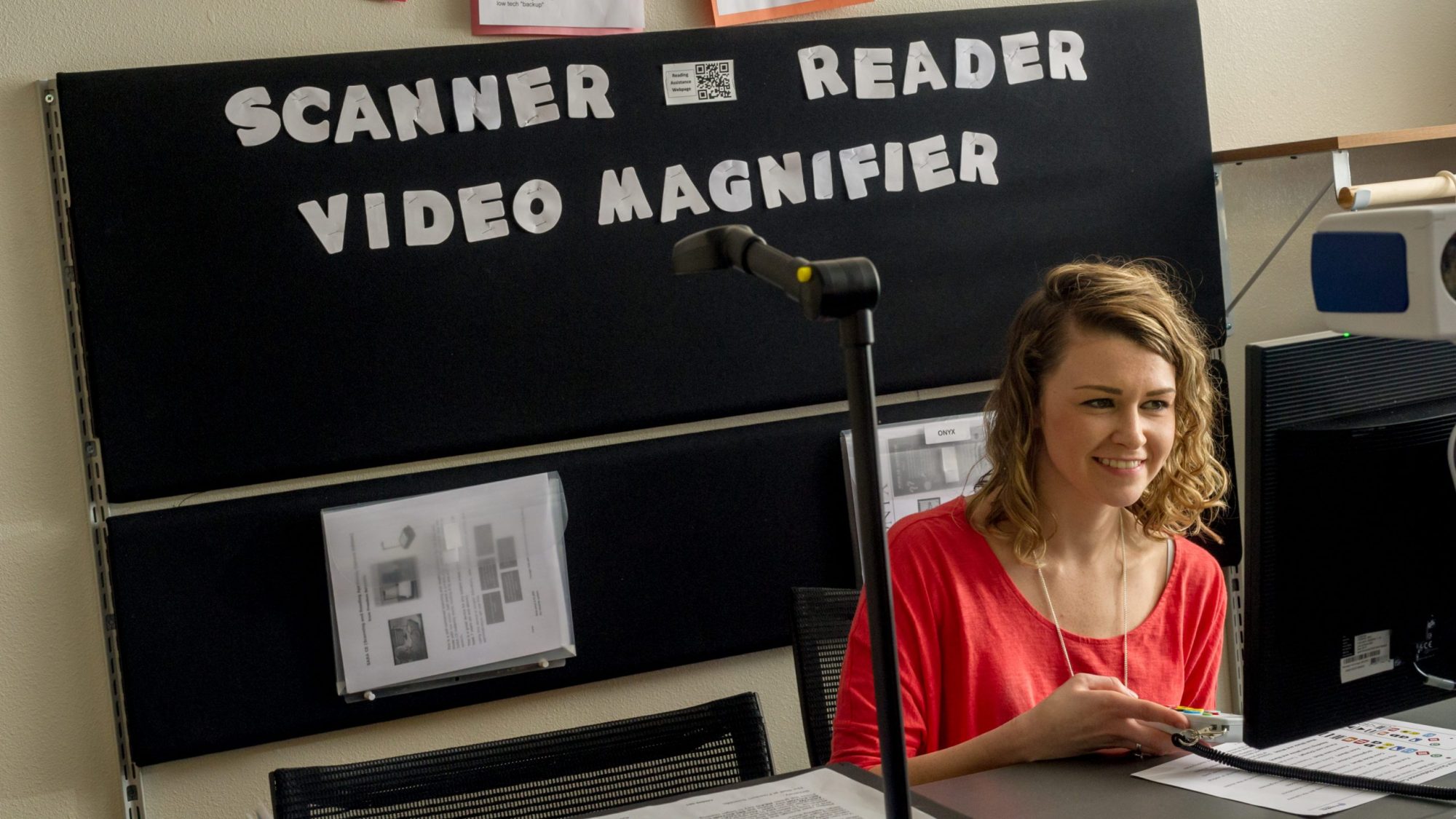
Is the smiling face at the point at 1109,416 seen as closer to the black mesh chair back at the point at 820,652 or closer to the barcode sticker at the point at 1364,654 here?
the black mesh chair back at the point at 820,652

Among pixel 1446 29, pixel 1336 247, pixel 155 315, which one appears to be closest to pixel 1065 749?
pixel 1336 247

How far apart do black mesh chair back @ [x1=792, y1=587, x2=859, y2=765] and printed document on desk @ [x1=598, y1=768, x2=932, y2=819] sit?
431 millimetres

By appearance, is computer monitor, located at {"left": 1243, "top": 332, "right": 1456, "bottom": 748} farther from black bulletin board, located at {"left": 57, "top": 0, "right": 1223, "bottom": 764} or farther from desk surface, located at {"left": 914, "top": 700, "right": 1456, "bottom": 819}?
black bulletin board, located at {"left": 57, "top": 0, "right": 1223, "bottom": 764}

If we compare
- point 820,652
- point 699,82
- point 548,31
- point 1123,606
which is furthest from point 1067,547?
point 548,31

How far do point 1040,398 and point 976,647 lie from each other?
32cm

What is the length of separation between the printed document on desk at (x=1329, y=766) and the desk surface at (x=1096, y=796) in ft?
0.05

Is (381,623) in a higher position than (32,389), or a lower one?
lower

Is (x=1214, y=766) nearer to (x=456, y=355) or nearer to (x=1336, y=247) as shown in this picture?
(x=1336, y=247)

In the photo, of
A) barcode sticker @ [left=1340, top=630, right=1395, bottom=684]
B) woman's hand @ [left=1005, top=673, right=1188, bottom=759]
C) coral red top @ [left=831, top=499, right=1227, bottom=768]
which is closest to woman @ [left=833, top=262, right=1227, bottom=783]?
coral red top @ [left=831, top=499, right=1227, bottom=768]

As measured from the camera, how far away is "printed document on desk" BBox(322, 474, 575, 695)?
6.16 ft

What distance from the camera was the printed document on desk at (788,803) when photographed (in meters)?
1.06


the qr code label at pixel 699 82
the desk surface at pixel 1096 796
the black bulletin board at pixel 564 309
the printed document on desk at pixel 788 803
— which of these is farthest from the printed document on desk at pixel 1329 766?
the qr code label at pixel 699 82

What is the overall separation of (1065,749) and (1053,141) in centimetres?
133

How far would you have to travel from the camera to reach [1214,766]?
1.15 metres
